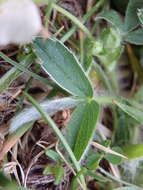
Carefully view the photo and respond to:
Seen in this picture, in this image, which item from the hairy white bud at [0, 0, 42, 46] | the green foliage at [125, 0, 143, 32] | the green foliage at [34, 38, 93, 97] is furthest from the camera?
the green foliage at [125, 0, 143, 32]

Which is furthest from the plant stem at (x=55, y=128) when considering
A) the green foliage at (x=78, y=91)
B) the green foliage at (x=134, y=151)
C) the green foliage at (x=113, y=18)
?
the green foliage at (x=113, y=18)

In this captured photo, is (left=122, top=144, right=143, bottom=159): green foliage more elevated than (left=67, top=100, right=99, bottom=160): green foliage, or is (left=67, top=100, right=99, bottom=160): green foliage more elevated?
(left=67, top=100, right=99, bottom=160): green foliage

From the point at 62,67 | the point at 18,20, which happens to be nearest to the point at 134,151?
the point at 62,67

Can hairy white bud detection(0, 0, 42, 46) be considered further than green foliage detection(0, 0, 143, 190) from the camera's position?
No

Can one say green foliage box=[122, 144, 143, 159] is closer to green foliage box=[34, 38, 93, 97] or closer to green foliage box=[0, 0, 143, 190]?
green foliage box=[0, 0, 143, 190]

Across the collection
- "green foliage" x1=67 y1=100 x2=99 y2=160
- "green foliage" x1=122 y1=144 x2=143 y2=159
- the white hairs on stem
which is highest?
the white hairs on stem

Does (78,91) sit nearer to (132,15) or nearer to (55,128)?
(55,128)

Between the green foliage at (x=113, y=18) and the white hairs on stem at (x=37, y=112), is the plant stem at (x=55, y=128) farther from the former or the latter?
the green foliage at (x=113, y=18)

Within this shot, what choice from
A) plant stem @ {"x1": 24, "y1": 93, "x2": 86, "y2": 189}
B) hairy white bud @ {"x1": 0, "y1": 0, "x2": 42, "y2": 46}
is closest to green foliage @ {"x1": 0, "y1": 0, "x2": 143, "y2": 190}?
plant stem @ {"x1": 24, "y1": 93, "x2": 86, "y2": 189}
